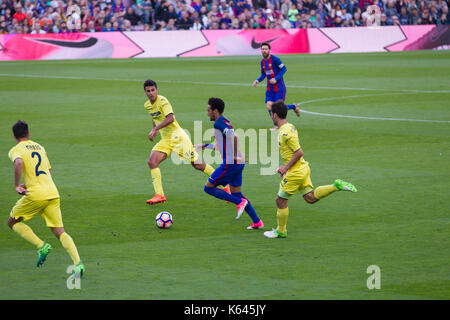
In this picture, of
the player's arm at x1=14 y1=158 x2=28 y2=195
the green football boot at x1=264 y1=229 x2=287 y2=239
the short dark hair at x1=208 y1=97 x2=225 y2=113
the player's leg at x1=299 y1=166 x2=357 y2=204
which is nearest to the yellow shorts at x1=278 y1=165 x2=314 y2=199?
the player's leg at x1=299 y1=166 x2=357 y2=204

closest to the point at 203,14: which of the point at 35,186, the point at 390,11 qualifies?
the point at 390,11

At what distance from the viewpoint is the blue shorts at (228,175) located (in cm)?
1054

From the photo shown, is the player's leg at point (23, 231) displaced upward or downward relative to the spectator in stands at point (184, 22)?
upward

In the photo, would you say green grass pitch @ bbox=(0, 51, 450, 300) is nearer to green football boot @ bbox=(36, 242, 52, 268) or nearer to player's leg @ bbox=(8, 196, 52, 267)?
green football boot @ bbox=(36, 242, 52, 268)

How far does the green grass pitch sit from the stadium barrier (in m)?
14.3

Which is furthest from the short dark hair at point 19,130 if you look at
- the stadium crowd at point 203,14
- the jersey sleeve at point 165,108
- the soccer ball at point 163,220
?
the stadium crowd at point 203,14

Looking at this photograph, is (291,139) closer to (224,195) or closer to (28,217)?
(224,195)

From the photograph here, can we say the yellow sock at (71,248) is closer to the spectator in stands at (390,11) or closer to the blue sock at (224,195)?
the blue sock at (224,195)

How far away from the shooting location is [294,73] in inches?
1315

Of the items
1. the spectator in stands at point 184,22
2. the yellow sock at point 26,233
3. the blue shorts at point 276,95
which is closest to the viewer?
the yellow sock at point 26,233

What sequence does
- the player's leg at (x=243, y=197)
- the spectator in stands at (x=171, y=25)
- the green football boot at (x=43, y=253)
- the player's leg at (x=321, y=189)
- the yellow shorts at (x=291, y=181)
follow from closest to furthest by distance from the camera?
the green football boot at (x=43, y=253) < the yellow shorts at (x=291, y=181) < the player's leg at (x=321, y=189) < the player's leg at (x=243, y=197) < the spectator in stands at (x=171, y=25)

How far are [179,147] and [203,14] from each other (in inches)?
1308

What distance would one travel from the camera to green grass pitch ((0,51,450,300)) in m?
8.07
